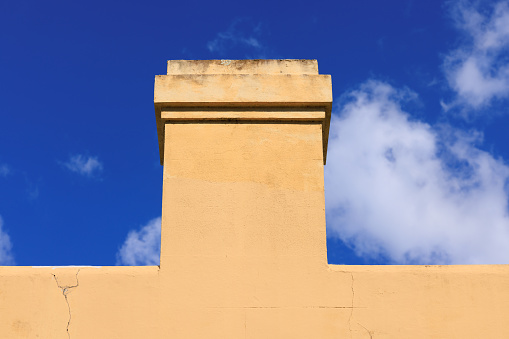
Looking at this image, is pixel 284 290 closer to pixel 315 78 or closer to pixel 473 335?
pixel 473 335

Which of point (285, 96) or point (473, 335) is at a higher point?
point (285, 96)

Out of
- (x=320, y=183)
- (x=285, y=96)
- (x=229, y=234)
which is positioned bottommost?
(x=229, y=234)

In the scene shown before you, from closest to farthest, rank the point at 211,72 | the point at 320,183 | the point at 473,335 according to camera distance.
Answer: the point at 473,335 < the point at 320,183 < the point at 211,72

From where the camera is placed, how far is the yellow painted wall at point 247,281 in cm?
393

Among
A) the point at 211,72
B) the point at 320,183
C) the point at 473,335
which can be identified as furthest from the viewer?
the point at 211,72

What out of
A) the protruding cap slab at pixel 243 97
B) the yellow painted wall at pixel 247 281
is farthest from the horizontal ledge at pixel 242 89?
the yellow painted wall at pixel 247 281

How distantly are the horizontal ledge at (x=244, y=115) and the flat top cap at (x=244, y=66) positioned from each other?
13.7 inches

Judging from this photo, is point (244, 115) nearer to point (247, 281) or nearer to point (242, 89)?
point (242, 89)

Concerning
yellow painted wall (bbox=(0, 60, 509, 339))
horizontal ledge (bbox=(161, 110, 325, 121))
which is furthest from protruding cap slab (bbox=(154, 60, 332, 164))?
yellow painted wall (bbox=(0, 60, 509, 339))

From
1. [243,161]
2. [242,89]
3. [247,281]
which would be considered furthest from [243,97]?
[247,281]

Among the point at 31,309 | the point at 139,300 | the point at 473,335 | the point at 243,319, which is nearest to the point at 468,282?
the point at 473,335

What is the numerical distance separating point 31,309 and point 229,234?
1.36 m

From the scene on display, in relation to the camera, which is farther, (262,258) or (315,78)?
(315,78)

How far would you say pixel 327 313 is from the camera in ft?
13.0
